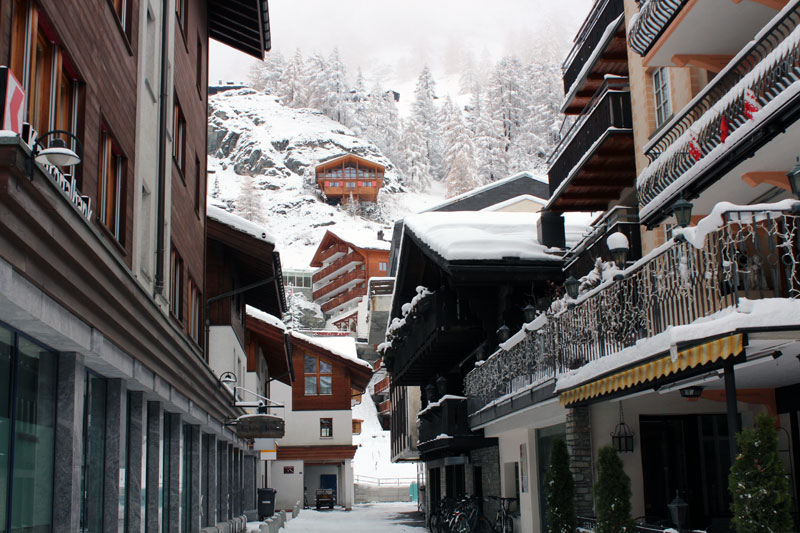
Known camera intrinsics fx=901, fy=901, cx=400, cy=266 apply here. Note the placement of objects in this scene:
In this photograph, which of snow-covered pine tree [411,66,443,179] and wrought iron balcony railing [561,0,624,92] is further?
snow-covered pine tree [411,66,443,179]

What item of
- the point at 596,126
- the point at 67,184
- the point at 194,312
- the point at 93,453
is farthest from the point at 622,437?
the point at 194,312

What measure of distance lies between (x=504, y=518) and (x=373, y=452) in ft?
160

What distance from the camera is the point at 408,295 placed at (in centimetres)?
2689

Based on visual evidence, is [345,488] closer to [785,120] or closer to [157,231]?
[157,231]

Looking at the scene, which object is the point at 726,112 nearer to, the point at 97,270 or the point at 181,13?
the point at 97,270

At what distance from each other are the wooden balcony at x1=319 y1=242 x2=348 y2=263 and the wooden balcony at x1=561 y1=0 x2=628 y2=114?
80816 mm

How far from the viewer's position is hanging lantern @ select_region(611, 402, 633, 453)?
13.0 m

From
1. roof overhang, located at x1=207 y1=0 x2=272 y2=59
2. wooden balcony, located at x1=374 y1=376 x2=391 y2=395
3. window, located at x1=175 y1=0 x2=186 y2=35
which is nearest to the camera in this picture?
window, located at x1=175 y1=0 x2=186 y2=35

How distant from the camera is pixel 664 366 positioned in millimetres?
8781

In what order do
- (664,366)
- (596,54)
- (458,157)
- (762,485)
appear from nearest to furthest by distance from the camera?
(762,485) → (664,366) → (596,54) → (458,157)

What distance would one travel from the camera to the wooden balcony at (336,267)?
98938 millimetres

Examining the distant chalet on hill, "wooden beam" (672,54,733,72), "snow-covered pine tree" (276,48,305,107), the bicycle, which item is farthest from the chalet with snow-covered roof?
"wooden beam" (672,54,733,72)

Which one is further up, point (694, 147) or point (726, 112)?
point (726, 112)

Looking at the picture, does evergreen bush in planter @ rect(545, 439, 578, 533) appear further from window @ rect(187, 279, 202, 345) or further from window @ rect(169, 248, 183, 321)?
window @ rect(187, 279, 202, 345)
